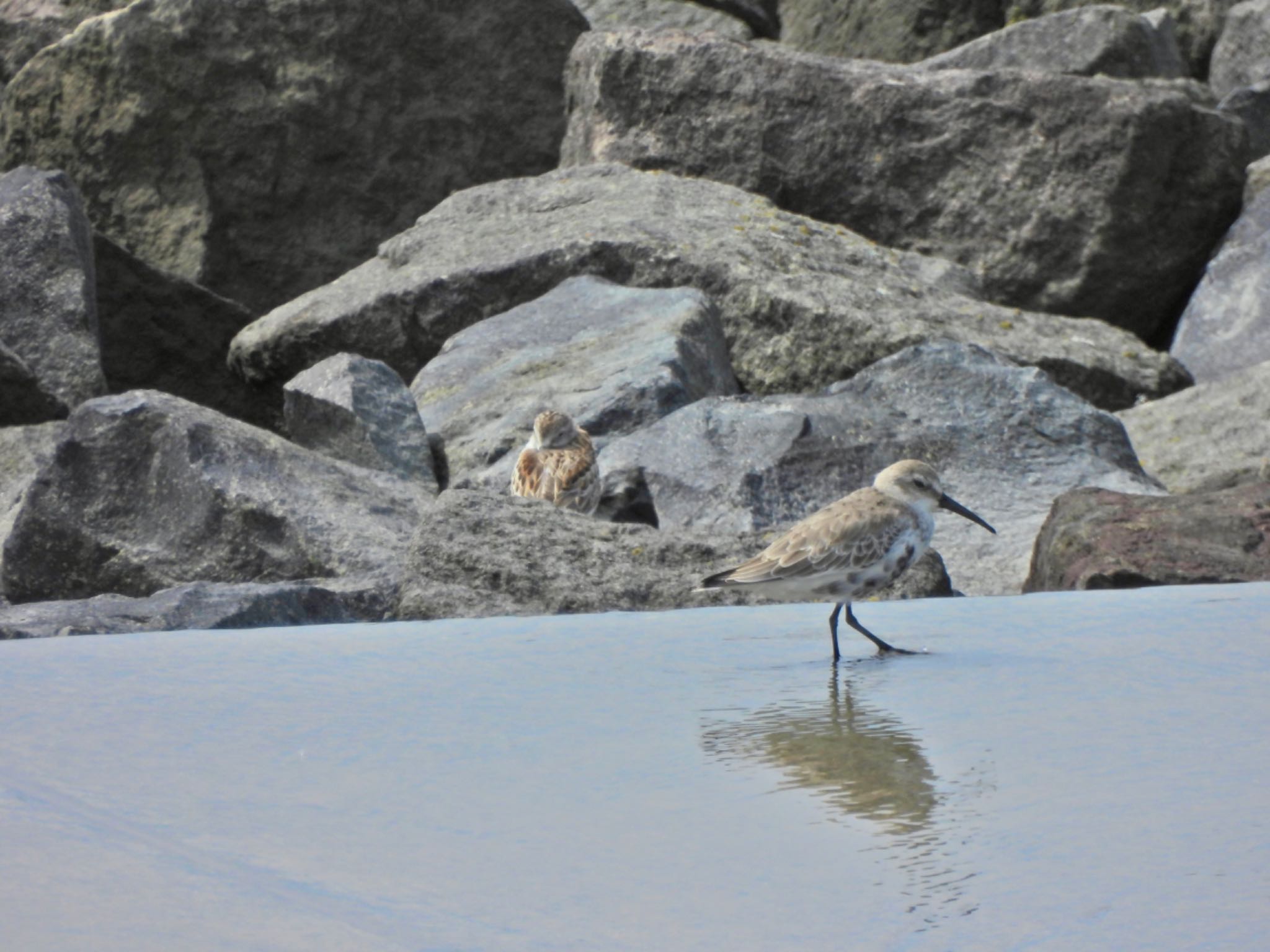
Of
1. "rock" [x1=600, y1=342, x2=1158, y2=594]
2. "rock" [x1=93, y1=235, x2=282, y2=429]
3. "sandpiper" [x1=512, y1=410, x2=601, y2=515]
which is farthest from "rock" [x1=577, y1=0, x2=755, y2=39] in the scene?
"sandpiper" [x1=512, y1=410, x2=601, y2=515]

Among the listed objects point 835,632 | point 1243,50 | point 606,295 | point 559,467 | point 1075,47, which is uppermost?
point 1243,50

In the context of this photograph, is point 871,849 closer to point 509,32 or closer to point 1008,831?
point 1008,831

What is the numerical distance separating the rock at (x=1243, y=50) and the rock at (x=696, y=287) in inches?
211

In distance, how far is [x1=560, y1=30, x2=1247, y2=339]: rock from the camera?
12148mm

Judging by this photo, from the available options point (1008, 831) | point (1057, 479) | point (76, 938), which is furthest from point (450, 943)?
point (1057, 479)

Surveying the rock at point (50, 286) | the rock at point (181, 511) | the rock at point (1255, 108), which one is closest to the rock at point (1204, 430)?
the rock at point (181, 511)

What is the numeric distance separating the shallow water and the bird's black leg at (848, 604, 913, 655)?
11cm

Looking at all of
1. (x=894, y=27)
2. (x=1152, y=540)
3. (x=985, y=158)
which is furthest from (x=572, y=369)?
(x=894, y=27)

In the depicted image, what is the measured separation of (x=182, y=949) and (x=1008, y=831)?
1.13 m

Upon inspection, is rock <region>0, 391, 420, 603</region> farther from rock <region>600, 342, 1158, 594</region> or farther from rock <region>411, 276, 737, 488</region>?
rock <region>411, 276, 737, 488</region>

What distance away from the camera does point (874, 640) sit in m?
4.02

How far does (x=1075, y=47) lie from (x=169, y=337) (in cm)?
829

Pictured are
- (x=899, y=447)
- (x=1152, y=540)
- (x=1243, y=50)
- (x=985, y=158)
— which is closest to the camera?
(x=1152, y=540)

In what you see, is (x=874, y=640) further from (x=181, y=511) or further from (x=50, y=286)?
(x=50, y=286)
